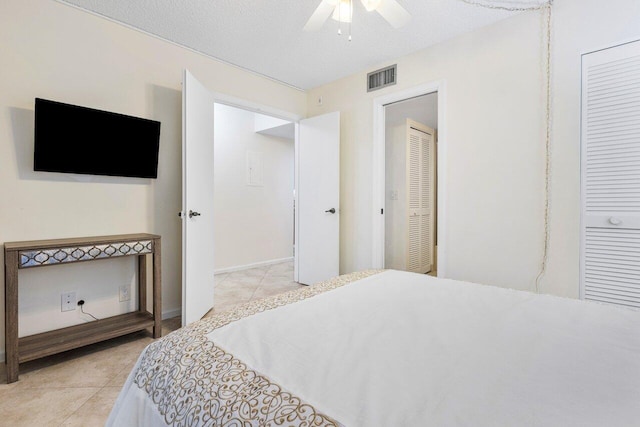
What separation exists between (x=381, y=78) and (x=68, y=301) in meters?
3.41

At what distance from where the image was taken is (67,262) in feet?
6.41

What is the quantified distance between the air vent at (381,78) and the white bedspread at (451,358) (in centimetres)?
254

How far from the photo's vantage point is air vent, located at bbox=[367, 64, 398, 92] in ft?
10.2

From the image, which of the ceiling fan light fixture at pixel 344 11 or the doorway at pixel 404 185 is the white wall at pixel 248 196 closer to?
the doorway at pixel 404 185

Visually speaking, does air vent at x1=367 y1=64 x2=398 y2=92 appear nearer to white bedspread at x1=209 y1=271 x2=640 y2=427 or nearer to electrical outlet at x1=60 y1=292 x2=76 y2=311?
white bedspread at x1=209 y1=271 x2=640 y2=427

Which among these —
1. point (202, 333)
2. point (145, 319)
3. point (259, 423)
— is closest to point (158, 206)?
point (145, 319)

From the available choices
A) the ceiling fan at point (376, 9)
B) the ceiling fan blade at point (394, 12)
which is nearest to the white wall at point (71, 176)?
the ceiling fan at point (376, 9)

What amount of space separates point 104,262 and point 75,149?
89cm

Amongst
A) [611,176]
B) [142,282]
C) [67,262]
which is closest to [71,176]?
[67,262]

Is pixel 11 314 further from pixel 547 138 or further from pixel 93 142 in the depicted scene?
pixel 547 138

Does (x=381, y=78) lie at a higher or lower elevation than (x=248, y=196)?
higher

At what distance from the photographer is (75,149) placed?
2.19 metres

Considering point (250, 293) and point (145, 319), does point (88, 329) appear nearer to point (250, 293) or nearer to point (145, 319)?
point (145, 319)

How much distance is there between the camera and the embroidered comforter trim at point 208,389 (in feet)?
1.97
